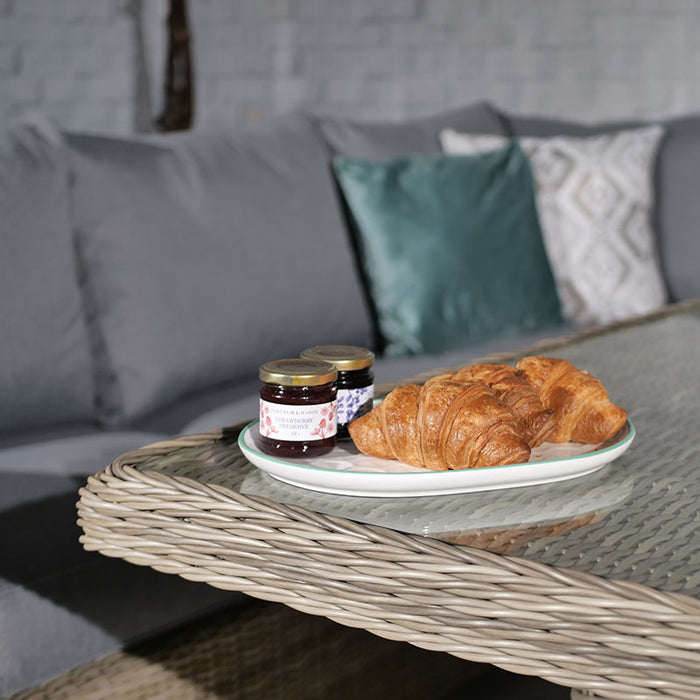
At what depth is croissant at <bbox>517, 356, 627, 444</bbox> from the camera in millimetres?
865

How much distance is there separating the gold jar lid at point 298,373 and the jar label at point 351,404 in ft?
0.20

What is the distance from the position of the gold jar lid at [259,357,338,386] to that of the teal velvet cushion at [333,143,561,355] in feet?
3.61

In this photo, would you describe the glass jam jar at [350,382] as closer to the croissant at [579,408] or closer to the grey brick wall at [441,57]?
the croissant at [579,408]

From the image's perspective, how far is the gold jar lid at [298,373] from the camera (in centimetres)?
83

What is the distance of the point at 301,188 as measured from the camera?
1922mm

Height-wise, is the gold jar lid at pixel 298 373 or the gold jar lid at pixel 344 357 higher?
the gold jar lid at pixel 298 373

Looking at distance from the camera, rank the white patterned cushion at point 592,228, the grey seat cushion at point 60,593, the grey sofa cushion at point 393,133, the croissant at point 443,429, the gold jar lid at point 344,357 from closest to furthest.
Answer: the croissant at point 443,429 → the gold jar lid at point 344,357 → the grey seat cushion at point 60,593 → the grey sofa cushion at point 393,133 → the white patterned cushion at point 592,228

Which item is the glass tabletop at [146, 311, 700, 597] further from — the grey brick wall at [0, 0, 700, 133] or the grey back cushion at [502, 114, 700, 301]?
the grey brick wall at [0, 0, 700, 133]

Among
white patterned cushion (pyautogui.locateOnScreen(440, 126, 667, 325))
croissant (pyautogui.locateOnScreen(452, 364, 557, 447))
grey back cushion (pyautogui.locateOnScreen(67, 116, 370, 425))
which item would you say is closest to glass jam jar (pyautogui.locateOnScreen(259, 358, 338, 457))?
croissant (pyautogui.locateOnScreen(452, 364, 557, 447))

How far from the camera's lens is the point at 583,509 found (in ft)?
2.50

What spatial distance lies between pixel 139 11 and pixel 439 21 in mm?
1359

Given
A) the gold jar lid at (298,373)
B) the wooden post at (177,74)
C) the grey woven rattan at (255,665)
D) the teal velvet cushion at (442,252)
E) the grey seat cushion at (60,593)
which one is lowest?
the grey woven rattan at (255,665)

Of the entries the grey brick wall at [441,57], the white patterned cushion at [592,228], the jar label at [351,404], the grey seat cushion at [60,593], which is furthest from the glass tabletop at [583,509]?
the grey brick wall at [441,57]

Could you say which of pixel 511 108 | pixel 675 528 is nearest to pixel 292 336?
pixel 675 528
